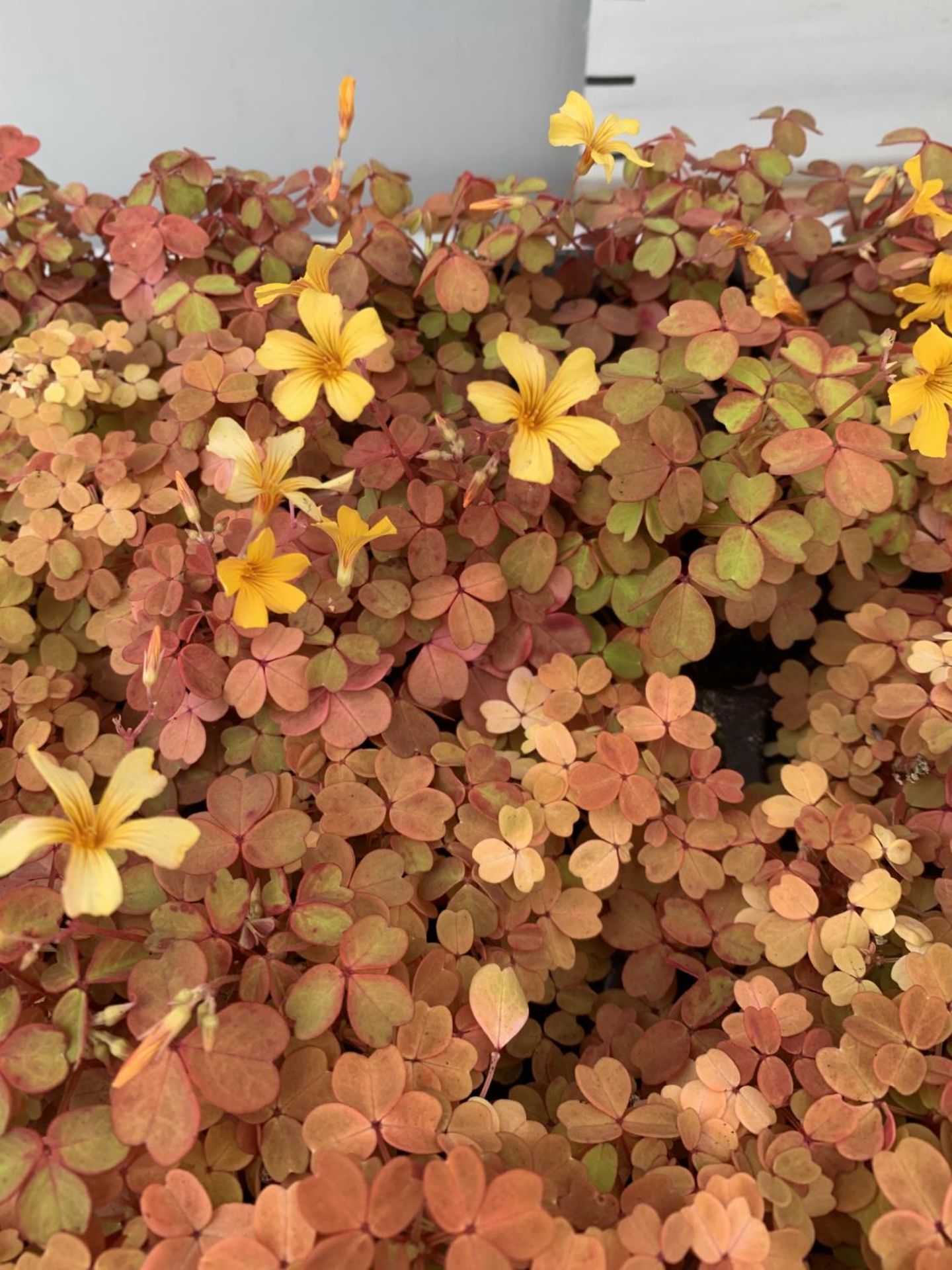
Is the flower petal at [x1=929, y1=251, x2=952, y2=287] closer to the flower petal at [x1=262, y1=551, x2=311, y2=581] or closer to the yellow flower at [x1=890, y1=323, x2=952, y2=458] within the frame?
the yellow flower at [x1=890, y1=323, x2=952, y2=458]

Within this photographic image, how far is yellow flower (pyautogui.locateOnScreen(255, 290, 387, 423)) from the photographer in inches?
31.6

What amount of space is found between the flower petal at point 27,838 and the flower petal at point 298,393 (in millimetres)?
412

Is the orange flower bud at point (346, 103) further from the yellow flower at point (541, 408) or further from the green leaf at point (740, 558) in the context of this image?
the green leaf at point (740, 558)

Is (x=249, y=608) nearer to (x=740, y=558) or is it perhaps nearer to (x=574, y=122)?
(x=740, y=558)

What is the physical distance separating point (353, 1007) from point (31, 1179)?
0.27 meters

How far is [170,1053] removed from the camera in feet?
2.29

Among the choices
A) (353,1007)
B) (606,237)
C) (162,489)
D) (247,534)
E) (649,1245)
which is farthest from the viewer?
(606,237)

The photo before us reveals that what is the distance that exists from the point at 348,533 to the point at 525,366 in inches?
9.0

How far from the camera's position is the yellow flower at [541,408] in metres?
0.81

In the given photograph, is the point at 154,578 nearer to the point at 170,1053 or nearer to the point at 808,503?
the point at 170,1053

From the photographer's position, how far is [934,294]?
3.30 ft

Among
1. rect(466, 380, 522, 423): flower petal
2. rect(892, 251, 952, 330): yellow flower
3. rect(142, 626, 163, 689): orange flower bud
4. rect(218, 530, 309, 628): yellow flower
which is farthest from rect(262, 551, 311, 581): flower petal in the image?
rect(892, 251, 952, 330): yellow flower

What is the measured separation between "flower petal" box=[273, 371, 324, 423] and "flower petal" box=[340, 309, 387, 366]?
0.05 metres

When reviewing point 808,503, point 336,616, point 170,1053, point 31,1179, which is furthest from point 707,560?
point 31,1179
